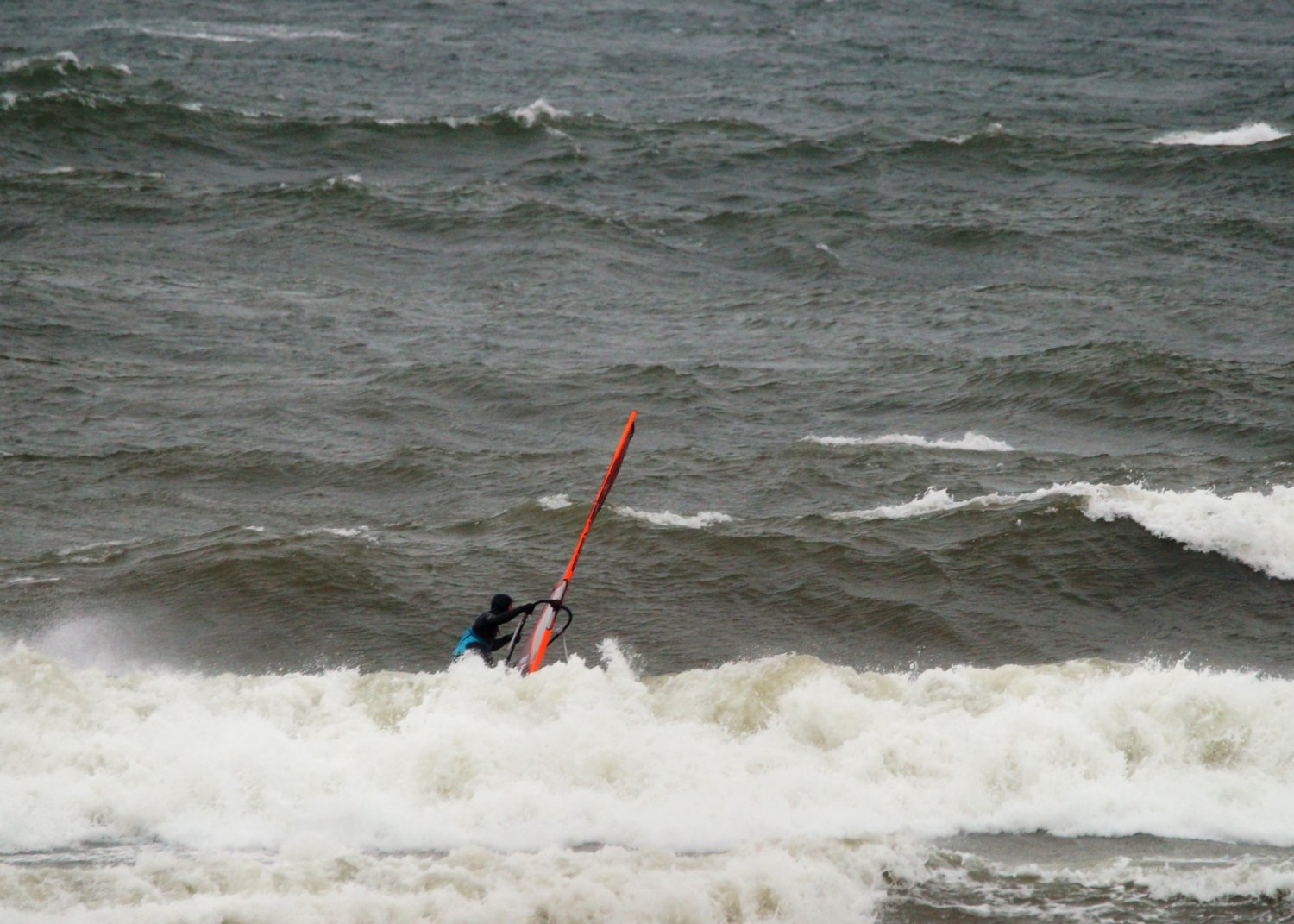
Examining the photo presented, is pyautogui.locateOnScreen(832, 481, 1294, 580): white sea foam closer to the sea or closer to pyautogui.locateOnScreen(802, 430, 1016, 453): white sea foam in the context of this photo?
the sea

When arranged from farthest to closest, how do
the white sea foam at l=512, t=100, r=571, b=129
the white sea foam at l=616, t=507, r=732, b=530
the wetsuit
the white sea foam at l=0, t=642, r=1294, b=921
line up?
the white sea foam at l=512, t=100, r=571, b=129 < the white sea foam at l=616, t=507, r=732, b=530 < the wetsuit < the white sea foam at l=0, t=642, r=1294, b=921

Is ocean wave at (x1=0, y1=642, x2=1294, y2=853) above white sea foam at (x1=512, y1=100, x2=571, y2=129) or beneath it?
beneath

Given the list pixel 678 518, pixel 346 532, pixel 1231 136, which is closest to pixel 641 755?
pixel 678 518

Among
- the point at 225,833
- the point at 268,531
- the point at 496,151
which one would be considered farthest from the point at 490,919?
the point at 496,151

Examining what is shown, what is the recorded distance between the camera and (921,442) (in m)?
16.2

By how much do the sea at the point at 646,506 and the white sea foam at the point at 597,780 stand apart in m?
0.04

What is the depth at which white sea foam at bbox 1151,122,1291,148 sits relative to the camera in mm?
28078

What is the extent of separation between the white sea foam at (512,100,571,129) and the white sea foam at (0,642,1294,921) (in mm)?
20897

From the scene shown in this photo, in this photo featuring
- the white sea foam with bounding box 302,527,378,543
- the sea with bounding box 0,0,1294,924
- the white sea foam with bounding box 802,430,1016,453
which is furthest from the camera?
the white sea foam with bounding box 802,430,1016,453

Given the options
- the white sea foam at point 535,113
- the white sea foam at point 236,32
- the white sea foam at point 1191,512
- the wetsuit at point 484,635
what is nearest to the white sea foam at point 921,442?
the white sea foam at point 1191,512

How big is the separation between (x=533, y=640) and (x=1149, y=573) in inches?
231

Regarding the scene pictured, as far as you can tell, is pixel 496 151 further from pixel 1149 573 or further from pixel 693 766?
pixel 693 766

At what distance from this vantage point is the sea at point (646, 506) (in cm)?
908

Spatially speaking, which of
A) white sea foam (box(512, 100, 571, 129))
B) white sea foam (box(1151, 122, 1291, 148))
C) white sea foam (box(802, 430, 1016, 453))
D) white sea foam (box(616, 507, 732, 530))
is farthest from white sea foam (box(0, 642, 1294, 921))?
white sea foam (box(512, 100, 571, 129))
